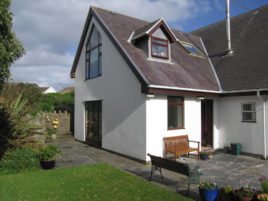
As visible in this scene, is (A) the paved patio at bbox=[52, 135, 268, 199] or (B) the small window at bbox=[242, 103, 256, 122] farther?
(B) the small window at bbox=[242, 103, 256, 122]

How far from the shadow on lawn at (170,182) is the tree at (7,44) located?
18.4 ft

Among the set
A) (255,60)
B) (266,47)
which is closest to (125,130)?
(255,60)

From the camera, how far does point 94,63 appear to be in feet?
52.1

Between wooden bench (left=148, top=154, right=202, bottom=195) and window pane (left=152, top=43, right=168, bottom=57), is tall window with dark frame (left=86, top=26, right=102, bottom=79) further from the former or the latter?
wooden bench (left=148, top=154, right=202, bottom=195)

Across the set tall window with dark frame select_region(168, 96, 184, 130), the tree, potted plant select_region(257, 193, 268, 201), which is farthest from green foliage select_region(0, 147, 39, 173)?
potted plant select_region(257, 193, 268, 201)

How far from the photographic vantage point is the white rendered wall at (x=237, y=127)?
12.4 metres

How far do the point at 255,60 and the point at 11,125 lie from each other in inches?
495

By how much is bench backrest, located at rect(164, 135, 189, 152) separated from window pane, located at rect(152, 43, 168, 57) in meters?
4.29

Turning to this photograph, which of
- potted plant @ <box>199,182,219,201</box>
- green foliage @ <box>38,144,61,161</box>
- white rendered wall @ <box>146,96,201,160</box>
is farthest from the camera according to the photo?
white rendered wall @ <box>146,96,201,160</box>

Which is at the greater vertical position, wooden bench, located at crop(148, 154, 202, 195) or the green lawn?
wooden bench, located at crop(148, 154, 202, 195)

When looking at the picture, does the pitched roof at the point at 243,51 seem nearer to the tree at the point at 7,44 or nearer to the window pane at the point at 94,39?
the window pane at the point at 94,39

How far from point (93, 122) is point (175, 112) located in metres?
5.89

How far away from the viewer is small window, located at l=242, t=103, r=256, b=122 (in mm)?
12773

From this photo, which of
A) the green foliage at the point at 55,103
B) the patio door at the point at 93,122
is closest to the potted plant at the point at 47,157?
the patio door at the point at 93,122
